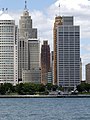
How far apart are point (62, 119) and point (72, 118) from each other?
2.40 meters

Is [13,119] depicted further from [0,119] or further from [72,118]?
[72,118]

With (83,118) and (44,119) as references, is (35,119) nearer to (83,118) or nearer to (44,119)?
(44,119)

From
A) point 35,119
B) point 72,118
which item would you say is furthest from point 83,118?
point 35,119

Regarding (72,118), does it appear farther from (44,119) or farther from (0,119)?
(0,119)

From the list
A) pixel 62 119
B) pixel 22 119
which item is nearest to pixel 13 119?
pixel 22 119

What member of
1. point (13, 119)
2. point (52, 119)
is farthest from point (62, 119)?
point (13, 119)

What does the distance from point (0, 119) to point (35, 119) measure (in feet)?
16.1

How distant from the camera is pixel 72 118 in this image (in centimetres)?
8419

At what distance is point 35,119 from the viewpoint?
81875 millimetres

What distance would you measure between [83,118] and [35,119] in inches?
294

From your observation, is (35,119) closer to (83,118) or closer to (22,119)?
(22,119)

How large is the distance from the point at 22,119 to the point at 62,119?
5.65 meters

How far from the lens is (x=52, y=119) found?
82.6 m

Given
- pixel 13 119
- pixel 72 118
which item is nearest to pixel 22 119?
pixel 13 119
